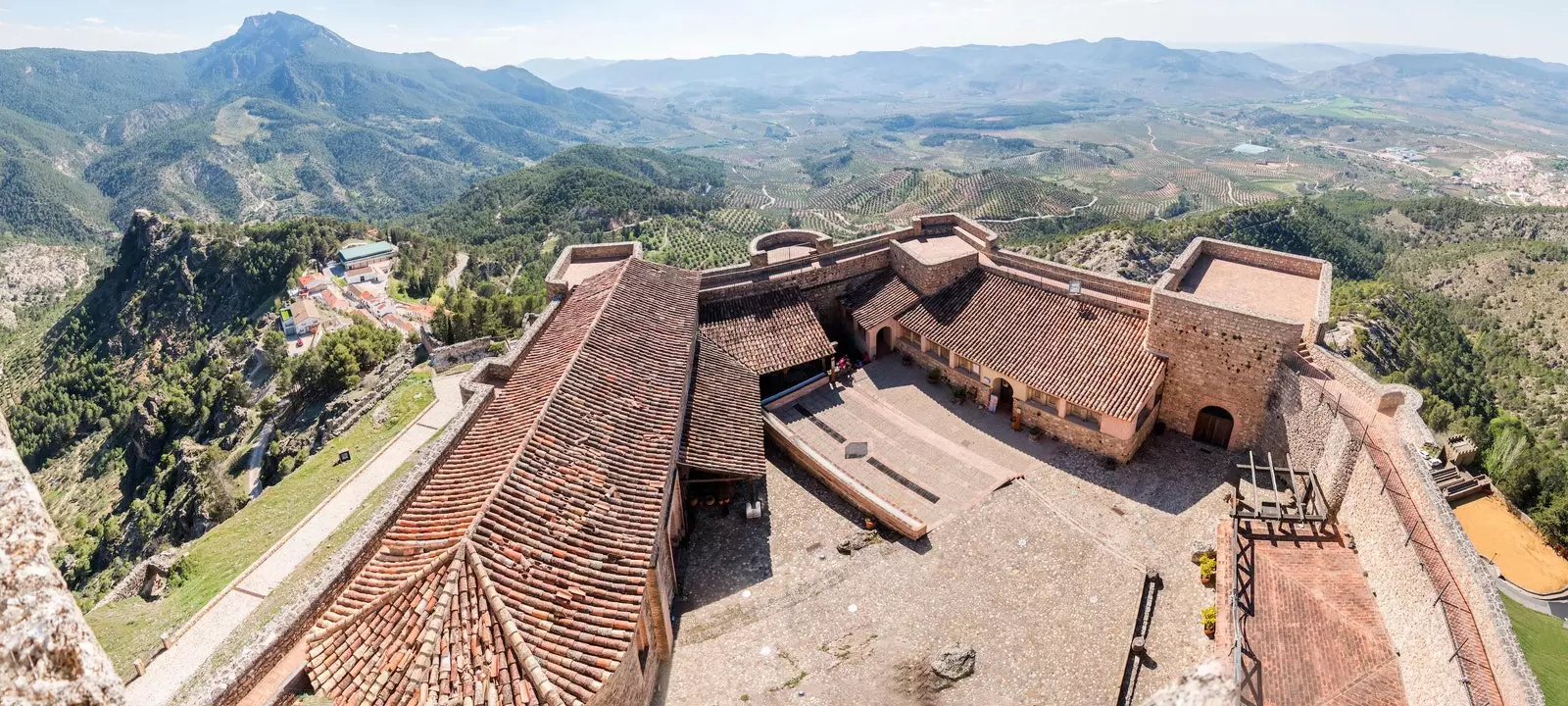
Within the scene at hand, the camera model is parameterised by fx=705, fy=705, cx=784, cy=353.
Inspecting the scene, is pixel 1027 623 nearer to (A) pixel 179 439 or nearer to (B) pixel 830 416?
(B) pixel 830 416

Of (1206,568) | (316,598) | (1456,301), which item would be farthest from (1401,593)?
(1456,301)

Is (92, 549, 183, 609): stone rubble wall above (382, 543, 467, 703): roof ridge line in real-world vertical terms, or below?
below

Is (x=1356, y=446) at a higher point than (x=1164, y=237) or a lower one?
higher

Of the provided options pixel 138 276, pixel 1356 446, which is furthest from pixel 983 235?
pixel 138 276

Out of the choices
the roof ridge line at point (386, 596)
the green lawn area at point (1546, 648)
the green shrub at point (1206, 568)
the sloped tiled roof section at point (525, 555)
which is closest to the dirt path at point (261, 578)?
the sloped tiled roof section at point (525, 555)

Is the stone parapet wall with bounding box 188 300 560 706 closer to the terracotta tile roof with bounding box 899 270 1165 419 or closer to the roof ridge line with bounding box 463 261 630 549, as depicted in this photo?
the roof ridge line with bounding box 463 261 630 549

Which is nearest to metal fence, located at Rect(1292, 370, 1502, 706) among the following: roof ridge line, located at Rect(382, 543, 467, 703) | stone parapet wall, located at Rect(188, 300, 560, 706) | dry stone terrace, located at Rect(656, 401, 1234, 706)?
dry stone terrace, located at Rect(656, 401, 1234, 706)
